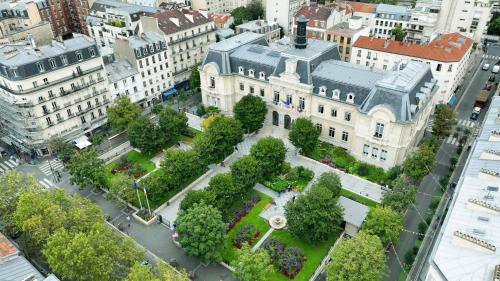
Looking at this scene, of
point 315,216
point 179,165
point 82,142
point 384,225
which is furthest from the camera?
point 82,142

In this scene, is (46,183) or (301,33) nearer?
(46,183)

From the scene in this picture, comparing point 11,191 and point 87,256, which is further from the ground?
point 11,191

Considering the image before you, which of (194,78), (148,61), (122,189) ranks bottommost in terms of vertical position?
(122,189)

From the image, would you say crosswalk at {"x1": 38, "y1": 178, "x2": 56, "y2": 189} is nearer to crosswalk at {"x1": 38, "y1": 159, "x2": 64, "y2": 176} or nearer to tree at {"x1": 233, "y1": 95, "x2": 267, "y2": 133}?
crosswalk at {"x1": 38, "y1": 159, "x2": 64, "y2": 176}

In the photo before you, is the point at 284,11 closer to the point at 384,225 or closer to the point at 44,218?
the point at 384,225

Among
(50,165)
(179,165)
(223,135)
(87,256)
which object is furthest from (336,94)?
(50,165)

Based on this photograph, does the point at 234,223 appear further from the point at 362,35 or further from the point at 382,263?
A: the point at 362,35

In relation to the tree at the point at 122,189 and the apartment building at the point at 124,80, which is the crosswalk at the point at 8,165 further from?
the tree at the point at 122,189

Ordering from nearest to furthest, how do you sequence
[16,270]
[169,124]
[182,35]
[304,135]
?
1. [16,270]
2. [304,135]
3. [169,124]
4. [182,35]
